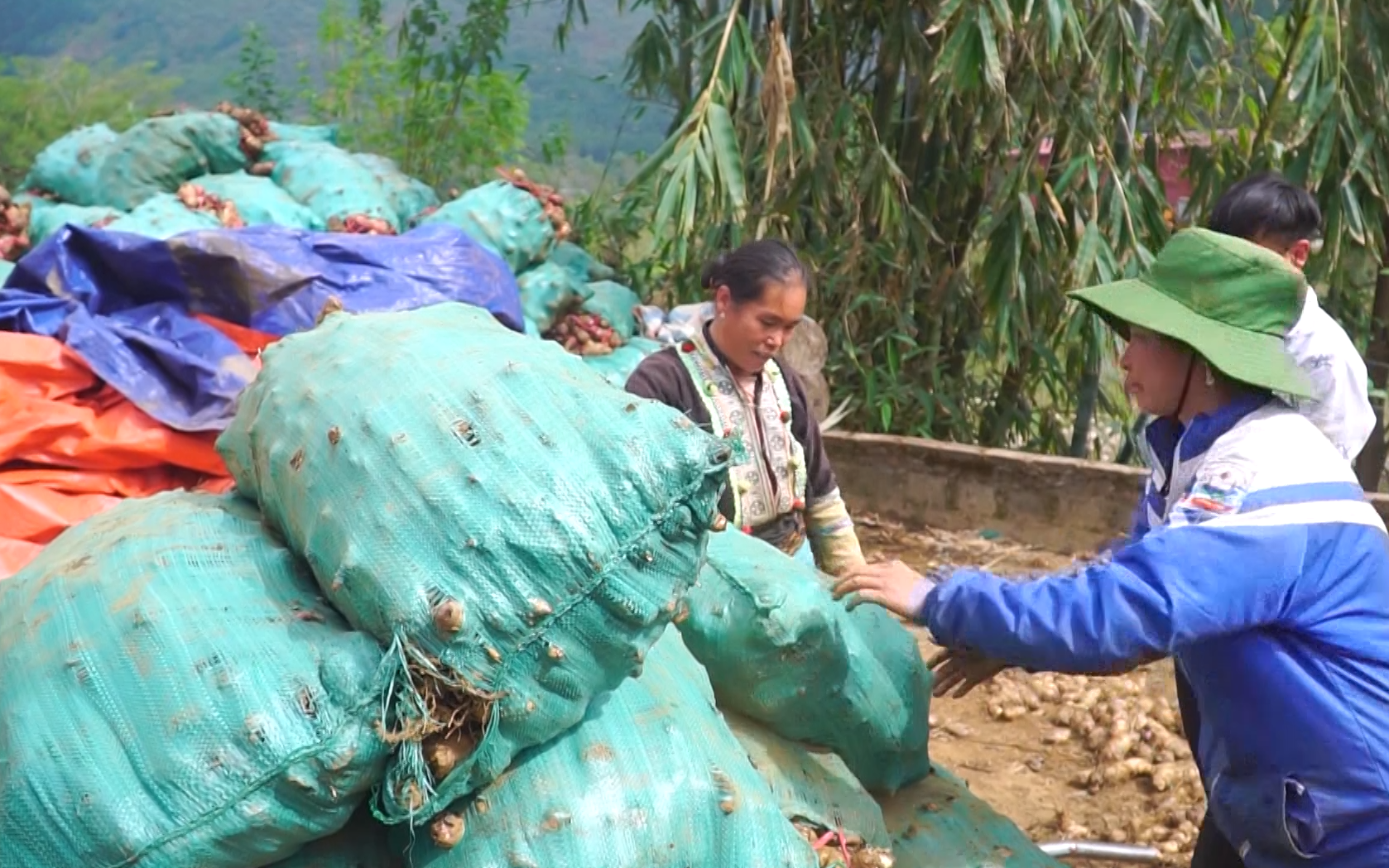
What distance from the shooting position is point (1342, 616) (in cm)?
156

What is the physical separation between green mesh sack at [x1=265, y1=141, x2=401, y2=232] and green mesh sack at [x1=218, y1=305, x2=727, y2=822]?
3215mm

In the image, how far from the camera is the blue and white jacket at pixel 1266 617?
148cm

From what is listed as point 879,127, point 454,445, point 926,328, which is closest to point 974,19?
point 879,127

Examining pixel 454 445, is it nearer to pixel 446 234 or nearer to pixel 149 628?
pixel 149 628

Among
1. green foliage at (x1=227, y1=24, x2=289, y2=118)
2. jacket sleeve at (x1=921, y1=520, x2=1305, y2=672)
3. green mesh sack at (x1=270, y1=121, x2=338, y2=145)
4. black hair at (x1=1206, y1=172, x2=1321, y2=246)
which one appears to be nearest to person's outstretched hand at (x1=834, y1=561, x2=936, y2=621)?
jacket sleeve at (x1=921, y1=520, x2=1305, y2=672)

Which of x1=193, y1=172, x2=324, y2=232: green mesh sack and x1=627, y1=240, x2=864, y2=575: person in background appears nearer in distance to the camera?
x1=627, y1=240, x2=864, y2=575: person in background

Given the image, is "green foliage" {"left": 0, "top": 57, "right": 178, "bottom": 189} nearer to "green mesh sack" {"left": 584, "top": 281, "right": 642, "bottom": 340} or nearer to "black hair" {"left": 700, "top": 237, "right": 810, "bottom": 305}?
"green mesh sack" {"left": 584, "top": 281, "right": 642, "bottom": 340}

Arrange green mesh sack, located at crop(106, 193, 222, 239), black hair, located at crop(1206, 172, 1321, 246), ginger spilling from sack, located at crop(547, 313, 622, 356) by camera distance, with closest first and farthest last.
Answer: black hair, located at crop(1206, 172, 1321, 246)
green mesh sack, located at crop(106, 193, 222, 239)
ginger spilling from sack, located at crop(547, 313, 622, 356)

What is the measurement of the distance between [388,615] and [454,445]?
0.64ft

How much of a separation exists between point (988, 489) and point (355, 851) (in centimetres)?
384

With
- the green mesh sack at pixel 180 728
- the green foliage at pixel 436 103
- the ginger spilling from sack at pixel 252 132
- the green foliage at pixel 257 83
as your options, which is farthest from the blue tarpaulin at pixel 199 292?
the green foliage at pixel 257 83

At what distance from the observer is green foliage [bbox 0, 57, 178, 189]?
7504 mm

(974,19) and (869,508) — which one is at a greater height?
(974,19)

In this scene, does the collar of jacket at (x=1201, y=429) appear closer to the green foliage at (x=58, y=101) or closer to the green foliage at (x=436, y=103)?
the green foliage at (x=436, y=103)
